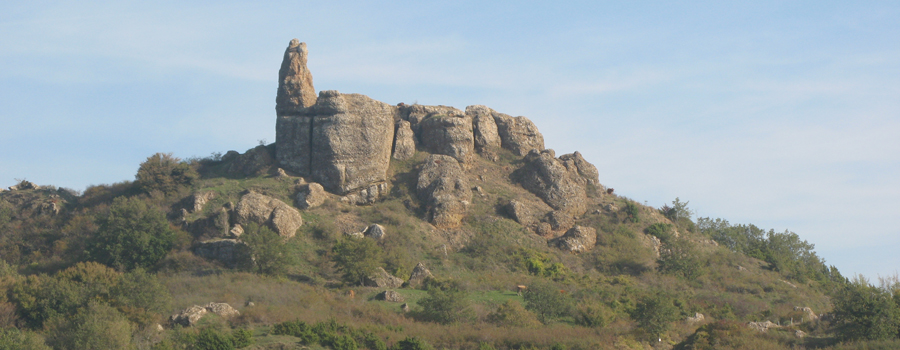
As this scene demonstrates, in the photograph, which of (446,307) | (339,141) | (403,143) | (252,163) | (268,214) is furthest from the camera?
(403,143)

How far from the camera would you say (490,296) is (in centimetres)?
4609

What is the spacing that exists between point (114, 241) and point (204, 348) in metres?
21.7

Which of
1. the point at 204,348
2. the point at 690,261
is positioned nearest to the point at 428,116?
the point at 690,261

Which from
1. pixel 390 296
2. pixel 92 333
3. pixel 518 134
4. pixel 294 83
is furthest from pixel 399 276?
pixel 518 134

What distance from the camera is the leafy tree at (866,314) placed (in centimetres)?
3416

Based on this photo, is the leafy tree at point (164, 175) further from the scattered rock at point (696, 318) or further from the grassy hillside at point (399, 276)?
the scattered rock at point (696, 318)

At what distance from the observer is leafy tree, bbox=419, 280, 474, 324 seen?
1587 inches

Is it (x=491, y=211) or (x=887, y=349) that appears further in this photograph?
(x=491, y=211)

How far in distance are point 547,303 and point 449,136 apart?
26323mm

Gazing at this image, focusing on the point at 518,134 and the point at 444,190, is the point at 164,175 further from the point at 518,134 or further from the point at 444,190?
the point at 518,134

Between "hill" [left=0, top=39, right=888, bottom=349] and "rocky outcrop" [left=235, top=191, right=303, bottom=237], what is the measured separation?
12 centimetres

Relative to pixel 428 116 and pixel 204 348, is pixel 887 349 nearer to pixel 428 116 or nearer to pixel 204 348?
pixel 204 348

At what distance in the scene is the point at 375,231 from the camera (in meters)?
53.8

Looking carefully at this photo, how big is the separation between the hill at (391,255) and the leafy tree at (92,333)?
3.3 inches
